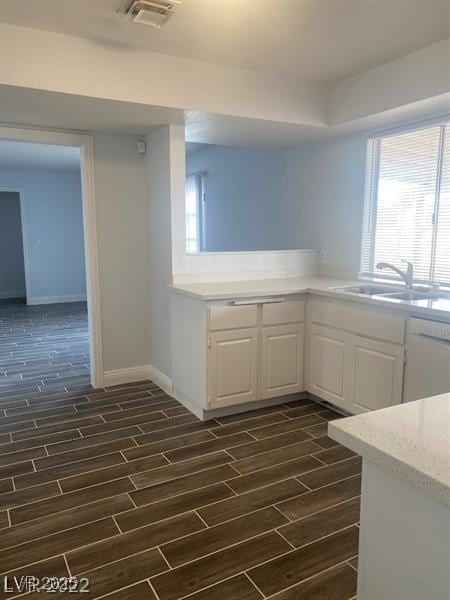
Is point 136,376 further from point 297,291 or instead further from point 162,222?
point 297,291

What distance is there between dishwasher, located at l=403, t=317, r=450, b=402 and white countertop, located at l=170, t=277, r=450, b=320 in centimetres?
8

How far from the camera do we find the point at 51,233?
8.37m

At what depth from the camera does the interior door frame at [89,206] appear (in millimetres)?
3432

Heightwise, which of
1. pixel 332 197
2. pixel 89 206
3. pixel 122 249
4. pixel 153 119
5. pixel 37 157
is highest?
pixel 37 157

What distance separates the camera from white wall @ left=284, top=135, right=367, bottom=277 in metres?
3.82

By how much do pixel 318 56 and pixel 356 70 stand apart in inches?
17.0

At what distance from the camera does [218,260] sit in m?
3.72

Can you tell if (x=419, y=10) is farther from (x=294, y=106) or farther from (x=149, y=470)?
(x=149, y=470)

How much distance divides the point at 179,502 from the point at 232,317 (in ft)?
4.28

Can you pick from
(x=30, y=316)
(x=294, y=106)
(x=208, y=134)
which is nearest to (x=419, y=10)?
(x=294, y=106)

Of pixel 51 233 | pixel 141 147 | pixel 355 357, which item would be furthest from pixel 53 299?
pixel 355 357

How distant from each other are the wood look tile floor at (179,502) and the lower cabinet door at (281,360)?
19cm

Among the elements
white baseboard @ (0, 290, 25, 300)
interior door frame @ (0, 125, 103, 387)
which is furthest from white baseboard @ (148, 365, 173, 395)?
white baseboard @ (0, 290, 25, 300)

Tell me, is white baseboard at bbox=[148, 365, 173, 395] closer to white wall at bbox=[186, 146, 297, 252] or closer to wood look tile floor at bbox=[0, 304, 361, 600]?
wood look tile floor at bbox=[0, 304, 361, 600]
